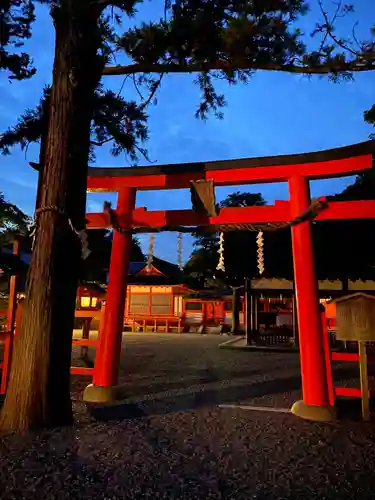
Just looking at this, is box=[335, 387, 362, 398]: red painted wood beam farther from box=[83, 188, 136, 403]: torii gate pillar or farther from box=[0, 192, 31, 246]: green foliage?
box=[0, 192, 31, 246]: green foliage

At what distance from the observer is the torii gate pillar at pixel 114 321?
541 centimetres

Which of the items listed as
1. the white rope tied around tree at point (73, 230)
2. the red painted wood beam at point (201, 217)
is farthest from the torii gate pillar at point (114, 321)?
the white rope tied around tree at point (73, 230)

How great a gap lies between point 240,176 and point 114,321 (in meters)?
2.84

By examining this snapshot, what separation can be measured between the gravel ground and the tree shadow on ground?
1cm

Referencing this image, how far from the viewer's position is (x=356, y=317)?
15.6ft

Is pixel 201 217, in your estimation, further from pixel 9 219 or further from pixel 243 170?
pixel 9 219

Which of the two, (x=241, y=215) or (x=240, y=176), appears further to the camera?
(x=240, y=176)

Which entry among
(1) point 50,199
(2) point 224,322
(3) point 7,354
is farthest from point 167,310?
(1) point 50,199

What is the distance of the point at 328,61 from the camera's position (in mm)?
4625

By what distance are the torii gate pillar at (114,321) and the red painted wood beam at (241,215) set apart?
9.6 inches

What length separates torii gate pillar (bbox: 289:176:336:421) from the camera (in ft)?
15.2

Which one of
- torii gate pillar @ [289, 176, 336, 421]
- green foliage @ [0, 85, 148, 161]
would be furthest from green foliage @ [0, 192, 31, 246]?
torii gate pillar @ [289, 176, 336, 421]

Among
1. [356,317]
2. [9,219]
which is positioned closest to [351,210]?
[356,317]

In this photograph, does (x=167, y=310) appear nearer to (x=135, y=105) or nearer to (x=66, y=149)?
(x=135, y=105)
